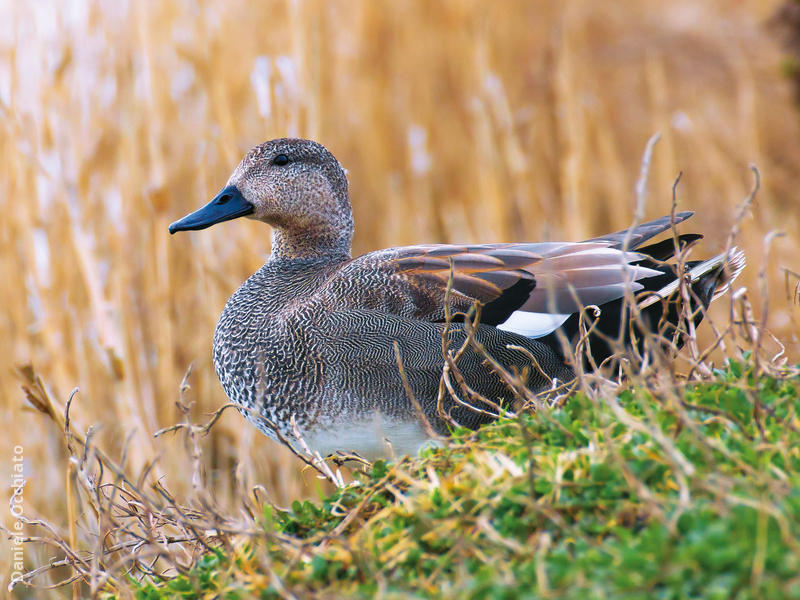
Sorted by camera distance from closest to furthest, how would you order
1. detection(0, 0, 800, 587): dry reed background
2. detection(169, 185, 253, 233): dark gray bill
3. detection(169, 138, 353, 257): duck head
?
detection(169, 185, 253, 233): dark gray bill → detection(169, 138, 353, 257): duck head → detection(0, 0, 800, 587): dry reed background

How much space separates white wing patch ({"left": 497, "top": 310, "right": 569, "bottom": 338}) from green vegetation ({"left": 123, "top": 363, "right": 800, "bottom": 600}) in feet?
2.44

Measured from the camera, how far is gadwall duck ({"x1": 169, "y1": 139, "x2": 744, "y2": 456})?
7.82 feet

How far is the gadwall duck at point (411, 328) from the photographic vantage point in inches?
93.9

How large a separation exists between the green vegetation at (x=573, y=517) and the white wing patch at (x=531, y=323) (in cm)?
74

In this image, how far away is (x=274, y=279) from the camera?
288 cm

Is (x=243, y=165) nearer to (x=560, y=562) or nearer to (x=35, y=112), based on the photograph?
(x=35, y=112)

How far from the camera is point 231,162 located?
3.74m

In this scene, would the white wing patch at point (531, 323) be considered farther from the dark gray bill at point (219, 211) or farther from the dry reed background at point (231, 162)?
the dark gray bill at point (219, 211)

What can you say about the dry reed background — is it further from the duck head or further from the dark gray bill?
the duck head

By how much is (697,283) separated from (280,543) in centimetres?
152

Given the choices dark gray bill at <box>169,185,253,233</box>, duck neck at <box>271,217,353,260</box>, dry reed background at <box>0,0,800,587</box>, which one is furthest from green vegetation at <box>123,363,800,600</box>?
duck neck at <box>271,217,353,260</box>

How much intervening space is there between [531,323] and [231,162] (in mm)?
1775

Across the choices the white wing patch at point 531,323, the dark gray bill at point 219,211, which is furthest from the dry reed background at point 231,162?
the white wing patch at point 531,323

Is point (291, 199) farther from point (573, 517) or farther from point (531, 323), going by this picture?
point (573, 517)
